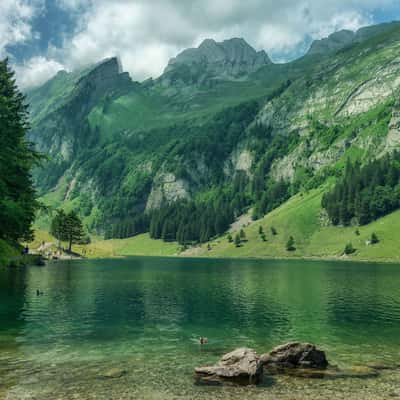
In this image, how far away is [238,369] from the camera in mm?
32906

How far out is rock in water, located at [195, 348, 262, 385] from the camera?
106 ft

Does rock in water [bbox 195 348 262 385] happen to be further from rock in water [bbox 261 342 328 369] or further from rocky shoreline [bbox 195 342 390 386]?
rock in water [bbox 261 342 328 369]

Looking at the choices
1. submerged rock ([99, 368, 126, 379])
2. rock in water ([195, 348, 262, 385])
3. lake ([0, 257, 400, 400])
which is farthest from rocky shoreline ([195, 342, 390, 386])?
submerged rock ([99, 368, 126, 379])

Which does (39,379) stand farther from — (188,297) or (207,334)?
(188,297)

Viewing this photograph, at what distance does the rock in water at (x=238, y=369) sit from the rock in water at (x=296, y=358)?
273 centimetres

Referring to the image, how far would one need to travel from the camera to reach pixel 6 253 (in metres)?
58.2

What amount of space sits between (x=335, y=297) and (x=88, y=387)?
6249 centimetres

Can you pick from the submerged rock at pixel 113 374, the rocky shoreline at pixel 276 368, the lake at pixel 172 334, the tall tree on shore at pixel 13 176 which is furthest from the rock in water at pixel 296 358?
the tall tree on shore at pixel 13 176

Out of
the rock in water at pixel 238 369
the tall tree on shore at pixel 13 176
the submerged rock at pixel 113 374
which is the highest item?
the tall tree on shore at pixel 13 176

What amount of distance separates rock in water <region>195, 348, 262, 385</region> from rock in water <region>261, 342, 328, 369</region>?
2.73 m

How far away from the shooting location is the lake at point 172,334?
3062 centimetres

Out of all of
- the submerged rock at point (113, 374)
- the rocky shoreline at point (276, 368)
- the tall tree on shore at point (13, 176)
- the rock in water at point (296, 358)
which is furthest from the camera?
the tall tree on shore at point (13, 176)

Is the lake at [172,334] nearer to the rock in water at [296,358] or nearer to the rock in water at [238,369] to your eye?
the rock in water at [238,369]

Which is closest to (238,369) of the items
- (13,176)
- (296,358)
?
(296,358)
